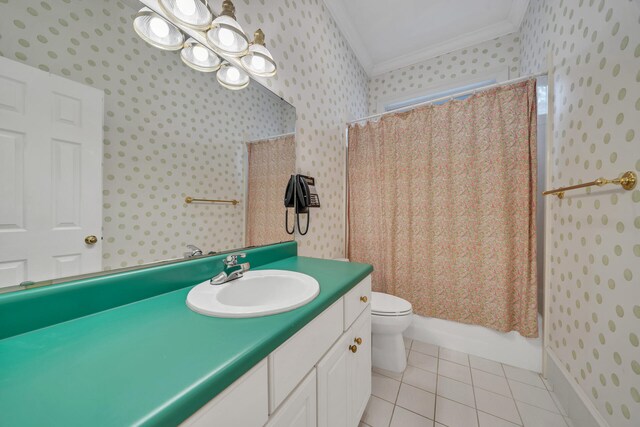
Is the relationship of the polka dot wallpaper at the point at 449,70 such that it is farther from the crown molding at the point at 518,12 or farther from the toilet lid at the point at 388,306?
the toilet lid at the point at 388,306

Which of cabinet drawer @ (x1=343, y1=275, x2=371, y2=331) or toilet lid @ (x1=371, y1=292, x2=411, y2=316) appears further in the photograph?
toilet lid @ (x1=371, y1=292, x2=411, y2=316)

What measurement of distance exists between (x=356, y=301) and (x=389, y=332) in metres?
0.68

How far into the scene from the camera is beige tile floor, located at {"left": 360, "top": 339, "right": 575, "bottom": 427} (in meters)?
1.19

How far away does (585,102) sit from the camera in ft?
3.53

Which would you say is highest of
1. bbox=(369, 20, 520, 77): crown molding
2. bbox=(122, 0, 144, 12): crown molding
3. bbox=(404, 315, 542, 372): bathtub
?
bbox=(369, 20, 520, 77): crown molding

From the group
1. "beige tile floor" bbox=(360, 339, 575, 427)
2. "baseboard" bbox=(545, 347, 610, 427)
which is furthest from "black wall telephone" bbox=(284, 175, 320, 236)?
"baseboard" bbox=(545, 347, 610, 427)

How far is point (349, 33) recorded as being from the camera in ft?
6.89

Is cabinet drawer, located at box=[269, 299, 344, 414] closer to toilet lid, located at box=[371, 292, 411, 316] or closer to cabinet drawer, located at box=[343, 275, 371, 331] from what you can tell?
cabinet drawer, located at box=[343, 275, 371, 331]

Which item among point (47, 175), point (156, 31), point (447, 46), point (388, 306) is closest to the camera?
point (47, 175)

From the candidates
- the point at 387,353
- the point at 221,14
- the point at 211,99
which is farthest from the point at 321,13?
the point at 387,353

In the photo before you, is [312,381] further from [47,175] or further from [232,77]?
[232,77]

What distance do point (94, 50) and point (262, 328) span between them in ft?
2.93

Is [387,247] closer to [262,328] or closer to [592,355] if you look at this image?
[592,355]

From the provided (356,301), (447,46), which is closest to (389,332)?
(356,301)
